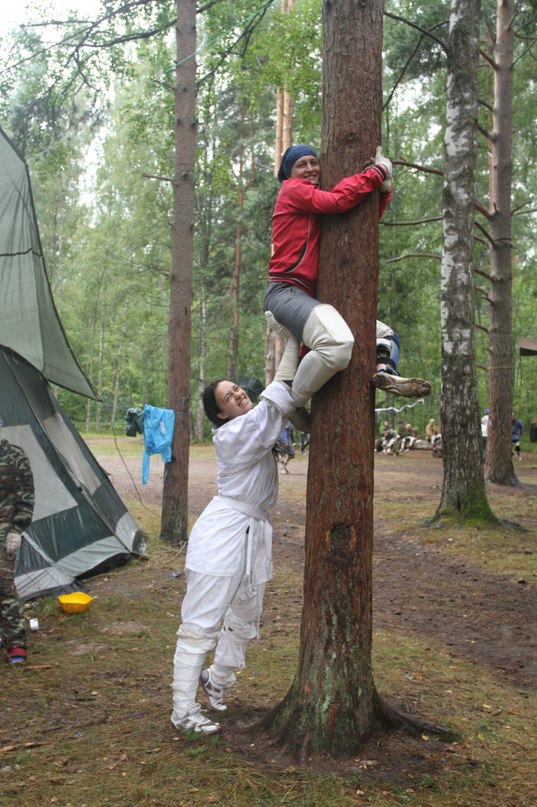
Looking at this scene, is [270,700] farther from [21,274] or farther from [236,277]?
[236,277]

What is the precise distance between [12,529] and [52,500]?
2.02m

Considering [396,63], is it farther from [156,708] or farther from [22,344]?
[156,708]

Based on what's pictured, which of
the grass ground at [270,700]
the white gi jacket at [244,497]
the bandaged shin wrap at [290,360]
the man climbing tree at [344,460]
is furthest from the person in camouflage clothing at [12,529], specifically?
the bandaged shin wrap at [290,360]

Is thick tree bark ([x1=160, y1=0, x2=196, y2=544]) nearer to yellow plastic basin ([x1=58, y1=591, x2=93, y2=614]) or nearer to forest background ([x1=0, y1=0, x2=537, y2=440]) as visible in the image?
forest background ([x1=0, y1=0, x2=537, y2=440])

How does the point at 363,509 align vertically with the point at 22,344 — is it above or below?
below

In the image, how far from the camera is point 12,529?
5.21 m

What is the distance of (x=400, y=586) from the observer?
7234mm

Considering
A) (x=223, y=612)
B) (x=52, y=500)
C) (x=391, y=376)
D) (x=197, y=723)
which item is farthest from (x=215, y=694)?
(x=52, y=500)

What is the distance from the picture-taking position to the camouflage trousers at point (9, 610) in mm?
5039

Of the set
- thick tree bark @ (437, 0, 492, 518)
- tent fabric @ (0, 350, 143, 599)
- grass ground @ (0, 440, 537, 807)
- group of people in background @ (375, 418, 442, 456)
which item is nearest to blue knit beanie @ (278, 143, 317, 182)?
grass ground @ (0, 440, 537, 807)

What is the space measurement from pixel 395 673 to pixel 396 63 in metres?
12.5

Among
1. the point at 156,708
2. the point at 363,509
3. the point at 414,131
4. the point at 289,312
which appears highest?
the point at 414,131

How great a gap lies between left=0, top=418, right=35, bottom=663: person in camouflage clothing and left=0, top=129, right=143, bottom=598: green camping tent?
4.25ft

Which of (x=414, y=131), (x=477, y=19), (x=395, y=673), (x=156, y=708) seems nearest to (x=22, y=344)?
(x=156, y=708)
